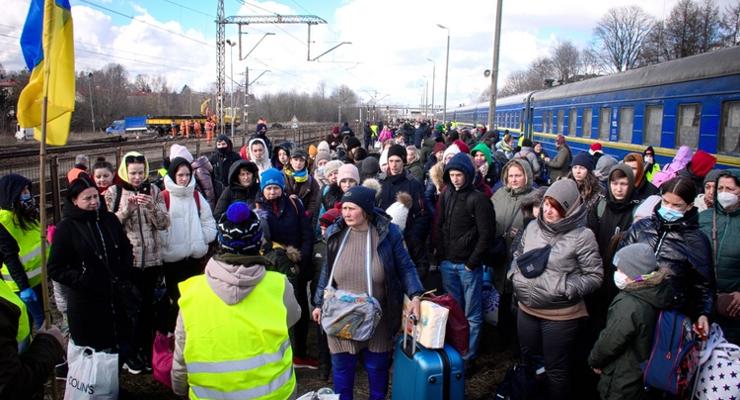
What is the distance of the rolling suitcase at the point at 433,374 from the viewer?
134 inches

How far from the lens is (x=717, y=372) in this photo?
10.5 feet

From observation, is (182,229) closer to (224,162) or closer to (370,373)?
(370,373)

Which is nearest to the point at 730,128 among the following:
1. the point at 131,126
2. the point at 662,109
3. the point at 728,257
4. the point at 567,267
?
the point at 662,109

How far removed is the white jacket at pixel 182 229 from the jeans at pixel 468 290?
230 centimetres

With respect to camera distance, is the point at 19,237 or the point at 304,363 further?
the point at 304,363

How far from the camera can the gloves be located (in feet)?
14.5

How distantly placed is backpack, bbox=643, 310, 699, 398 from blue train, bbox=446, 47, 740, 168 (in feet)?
19.3

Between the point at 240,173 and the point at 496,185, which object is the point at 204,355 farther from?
the point at 496,185

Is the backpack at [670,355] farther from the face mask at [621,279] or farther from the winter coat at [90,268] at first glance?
the winter coat at [90,268]

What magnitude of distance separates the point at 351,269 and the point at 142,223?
82.6 inches

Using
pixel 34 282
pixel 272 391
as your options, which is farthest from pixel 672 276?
pixel 34 282

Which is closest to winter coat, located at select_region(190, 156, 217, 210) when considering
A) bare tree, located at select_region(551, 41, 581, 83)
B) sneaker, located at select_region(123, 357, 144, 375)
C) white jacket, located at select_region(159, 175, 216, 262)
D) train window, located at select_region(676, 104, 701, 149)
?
white jacket, located at select_region(159, 175, 216, 262)

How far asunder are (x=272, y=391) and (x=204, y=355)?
37cm

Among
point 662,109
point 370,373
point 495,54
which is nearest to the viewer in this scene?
point 370,373
